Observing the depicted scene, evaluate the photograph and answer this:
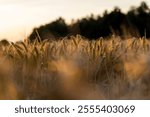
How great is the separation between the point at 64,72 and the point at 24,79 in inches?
7.6

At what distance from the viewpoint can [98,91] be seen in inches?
86.4

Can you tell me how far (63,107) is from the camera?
2361 mm

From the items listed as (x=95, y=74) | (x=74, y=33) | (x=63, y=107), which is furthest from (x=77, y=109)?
(x=74, y=33)

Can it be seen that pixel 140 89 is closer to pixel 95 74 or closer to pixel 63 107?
pixel 95 74

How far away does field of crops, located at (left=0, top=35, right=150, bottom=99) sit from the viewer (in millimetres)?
2184

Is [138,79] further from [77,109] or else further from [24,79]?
[24,79]

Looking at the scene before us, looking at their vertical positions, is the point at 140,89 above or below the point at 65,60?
below

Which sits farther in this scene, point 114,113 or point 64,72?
point 114,113

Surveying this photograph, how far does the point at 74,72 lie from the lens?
2.21m

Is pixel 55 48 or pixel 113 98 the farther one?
pixel 55 48

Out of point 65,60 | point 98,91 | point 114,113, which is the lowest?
point 114,113

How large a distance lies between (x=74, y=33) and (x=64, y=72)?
39 cm

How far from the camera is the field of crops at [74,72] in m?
2.18

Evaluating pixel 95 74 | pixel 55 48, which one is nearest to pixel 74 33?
pixel 55 48
